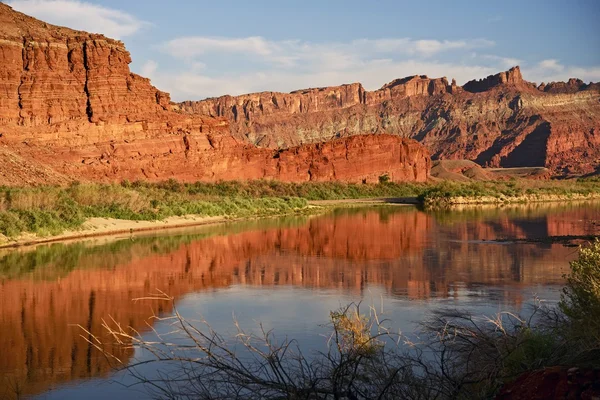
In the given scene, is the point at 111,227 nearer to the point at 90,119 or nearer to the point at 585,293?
the point at 585,293

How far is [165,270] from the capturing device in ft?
62.9

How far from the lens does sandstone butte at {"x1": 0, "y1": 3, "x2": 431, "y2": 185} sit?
6129 cm

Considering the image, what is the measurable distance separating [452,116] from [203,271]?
15919 cm

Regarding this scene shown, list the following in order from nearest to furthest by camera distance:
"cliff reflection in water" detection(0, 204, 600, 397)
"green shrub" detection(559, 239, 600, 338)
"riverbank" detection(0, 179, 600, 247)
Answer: "green shrub" detection(559, 239, 600, 338) → "cliff reflection in water" detection(0, 204, 600, 397) → "riverbank" detection(0, 179, 600, 247)

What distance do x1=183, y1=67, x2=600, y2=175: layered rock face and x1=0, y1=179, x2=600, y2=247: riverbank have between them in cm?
8040

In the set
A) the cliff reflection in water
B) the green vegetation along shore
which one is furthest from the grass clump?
the cliff reflection in water

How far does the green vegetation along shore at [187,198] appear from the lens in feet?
93.7

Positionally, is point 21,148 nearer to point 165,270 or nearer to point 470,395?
point 165,270

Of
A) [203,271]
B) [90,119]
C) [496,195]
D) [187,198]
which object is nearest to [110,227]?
[203,271]

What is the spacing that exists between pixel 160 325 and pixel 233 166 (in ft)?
212

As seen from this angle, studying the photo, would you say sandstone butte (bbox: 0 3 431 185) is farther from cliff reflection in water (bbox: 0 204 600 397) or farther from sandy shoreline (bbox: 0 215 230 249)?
cliff reflection in water (bbox: 0 204 600 397)

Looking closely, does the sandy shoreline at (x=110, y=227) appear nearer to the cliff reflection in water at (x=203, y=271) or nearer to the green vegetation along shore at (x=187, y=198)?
the green vegetation along shore at (x=187, y=198)

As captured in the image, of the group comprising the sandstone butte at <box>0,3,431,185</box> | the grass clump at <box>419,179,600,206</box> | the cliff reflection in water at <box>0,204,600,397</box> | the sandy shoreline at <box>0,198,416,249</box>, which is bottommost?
the cliff reflection in water at <box>0,204,600,397</box>

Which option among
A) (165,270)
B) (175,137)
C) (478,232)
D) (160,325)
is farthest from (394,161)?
(160,325)
